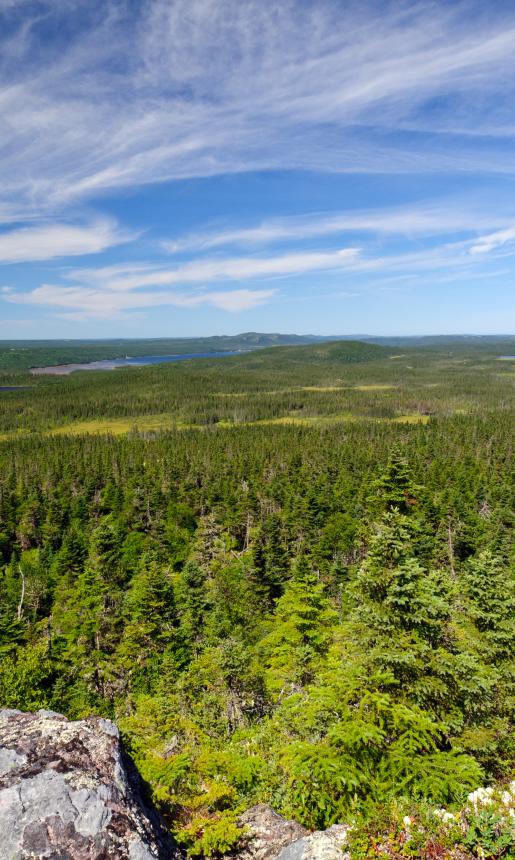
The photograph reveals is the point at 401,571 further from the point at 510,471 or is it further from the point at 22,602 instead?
the point at 510,471

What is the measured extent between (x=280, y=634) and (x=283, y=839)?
17453 millimetres

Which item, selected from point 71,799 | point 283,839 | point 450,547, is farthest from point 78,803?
point 450,547

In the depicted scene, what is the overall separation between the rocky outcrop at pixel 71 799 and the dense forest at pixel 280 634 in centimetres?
280

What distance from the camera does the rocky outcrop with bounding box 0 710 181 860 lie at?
848 centimetres

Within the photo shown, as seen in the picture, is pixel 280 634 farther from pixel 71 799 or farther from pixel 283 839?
pixel 71 799

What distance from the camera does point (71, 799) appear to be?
9.13 metres

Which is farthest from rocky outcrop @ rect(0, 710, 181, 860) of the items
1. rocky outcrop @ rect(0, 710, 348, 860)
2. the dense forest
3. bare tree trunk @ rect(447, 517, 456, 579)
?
bare tree trunk @ rect(447, 517, 456, 579)

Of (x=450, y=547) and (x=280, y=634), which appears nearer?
(x=280, y=634)

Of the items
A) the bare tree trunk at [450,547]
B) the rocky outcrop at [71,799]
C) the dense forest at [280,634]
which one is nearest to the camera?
the rocky outcrop at [71,799]

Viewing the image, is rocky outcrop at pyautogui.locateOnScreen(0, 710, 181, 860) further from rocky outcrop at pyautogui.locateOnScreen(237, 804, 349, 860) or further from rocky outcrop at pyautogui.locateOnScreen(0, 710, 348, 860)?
rocky outcrop at pyautogui.locateOnScreen(237, 804, 349, 860)

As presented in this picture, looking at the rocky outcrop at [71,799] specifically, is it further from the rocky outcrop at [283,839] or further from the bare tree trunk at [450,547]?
the bare tree trunk at [450,547]

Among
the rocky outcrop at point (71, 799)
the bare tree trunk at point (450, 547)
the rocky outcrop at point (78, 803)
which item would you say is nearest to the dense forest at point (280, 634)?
the bare tree trunk at point (450, 547)

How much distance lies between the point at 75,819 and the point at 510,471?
5256 inches

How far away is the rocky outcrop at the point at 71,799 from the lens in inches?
334
